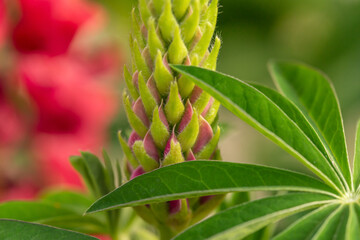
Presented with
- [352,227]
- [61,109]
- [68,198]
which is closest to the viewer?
→ [352,227]

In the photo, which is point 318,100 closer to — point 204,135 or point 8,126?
point 204,135

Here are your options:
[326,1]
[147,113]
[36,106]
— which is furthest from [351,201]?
[326,1]

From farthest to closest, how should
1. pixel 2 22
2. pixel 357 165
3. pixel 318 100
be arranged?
pixel 2 22 < pixel 318 100 < pixel 357 165

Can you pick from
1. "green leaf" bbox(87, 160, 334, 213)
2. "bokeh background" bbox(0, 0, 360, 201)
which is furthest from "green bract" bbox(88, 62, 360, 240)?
"bokeh background" bbox(0, 0, 360, 201)

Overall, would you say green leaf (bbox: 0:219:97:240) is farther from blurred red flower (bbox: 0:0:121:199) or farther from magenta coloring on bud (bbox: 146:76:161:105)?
blurred red flower (bbox: 0:0:121:199)

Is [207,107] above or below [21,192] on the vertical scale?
below

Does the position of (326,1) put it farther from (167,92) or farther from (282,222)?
(167,92)

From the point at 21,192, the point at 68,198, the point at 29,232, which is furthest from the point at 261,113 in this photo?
the point at 21,192
